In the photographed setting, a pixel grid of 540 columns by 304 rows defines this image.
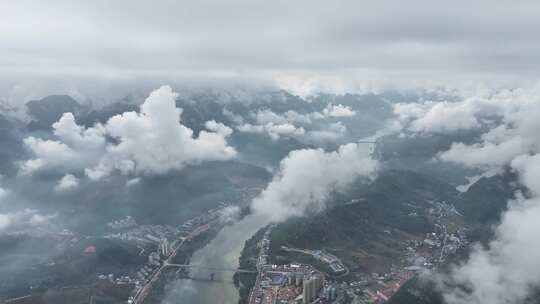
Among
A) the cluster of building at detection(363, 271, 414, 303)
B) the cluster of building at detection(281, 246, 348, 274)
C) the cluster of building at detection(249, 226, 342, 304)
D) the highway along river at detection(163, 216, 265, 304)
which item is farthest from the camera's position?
the cluster of building at detection(281, 246, 348, 274)

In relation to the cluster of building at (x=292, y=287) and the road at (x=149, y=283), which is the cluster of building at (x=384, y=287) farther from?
the road at (x=149, y=283)

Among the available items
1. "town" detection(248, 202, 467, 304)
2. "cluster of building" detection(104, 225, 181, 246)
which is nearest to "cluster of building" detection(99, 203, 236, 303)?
"cluster of building" detection(104, 225, 181, 246)

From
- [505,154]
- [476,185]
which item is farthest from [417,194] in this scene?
[505,154]

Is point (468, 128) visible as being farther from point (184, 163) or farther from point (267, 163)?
point (184, 163)

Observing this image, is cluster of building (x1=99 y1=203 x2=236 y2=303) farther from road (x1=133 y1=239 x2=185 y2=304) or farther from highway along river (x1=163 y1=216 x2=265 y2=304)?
highway along river (x1=163 y1=216 x2=265 y2=304)

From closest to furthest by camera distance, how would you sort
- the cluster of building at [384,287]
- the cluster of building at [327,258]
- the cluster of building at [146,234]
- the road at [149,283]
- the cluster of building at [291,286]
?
the cluster of building at [291,286] < the cluster of building at [384,287] < the road at [149,283] < the cluster of building at [327,258] < the cluster of building at [146,234]

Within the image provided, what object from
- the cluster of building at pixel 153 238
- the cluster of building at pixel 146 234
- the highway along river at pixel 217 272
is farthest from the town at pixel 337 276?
the cluster of building at pixel 146 234

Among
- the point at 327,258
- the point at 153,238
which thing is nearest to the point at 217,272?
the point at 153,238

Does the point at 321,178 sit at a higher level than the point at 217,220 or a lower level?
higher
